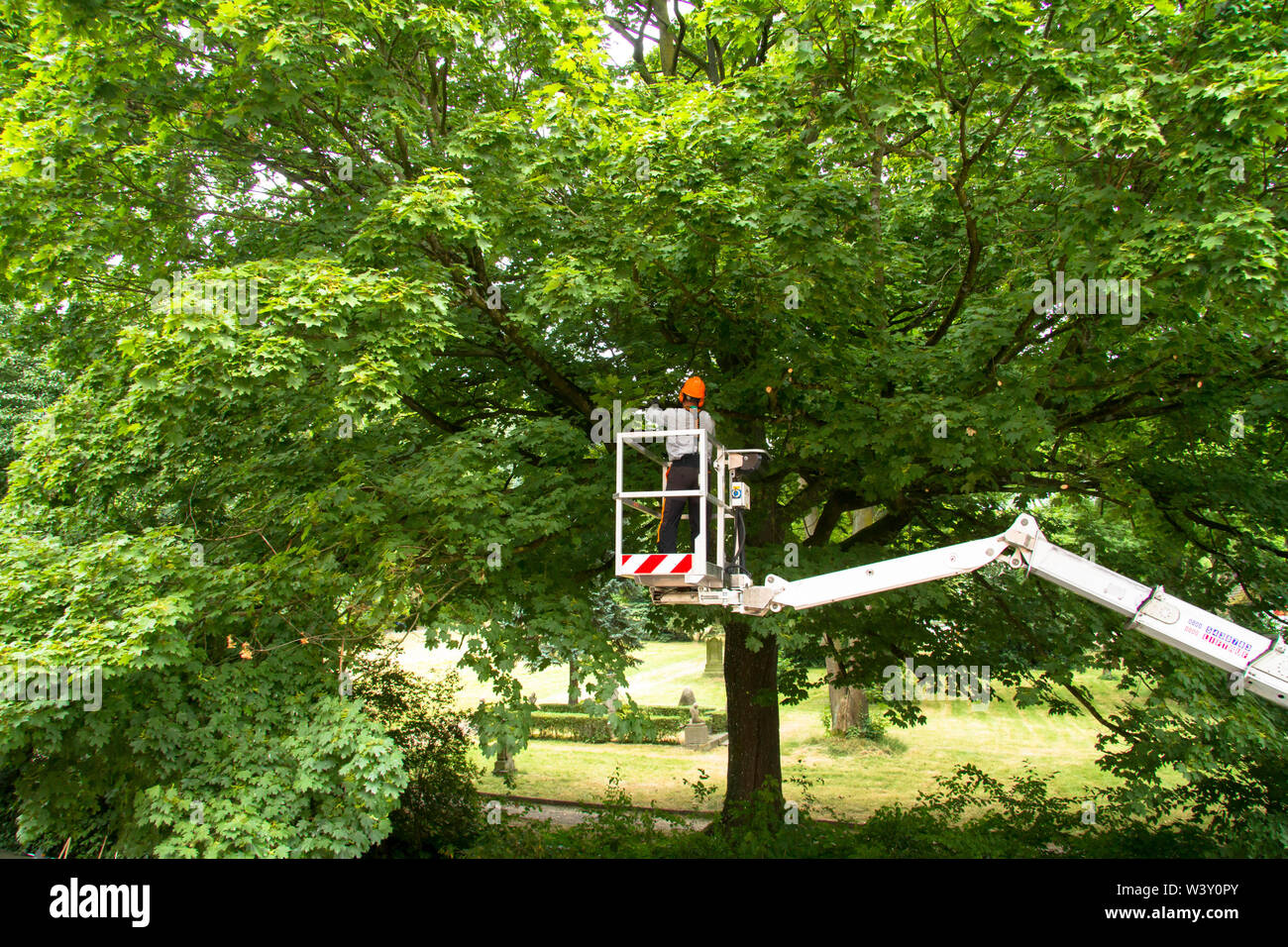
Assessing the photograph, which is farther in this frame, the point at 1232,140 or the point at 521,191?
the point at 521,191

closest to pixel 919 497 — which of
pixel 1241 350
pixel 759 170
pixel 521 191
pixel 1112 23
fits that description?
pixel 1241 350

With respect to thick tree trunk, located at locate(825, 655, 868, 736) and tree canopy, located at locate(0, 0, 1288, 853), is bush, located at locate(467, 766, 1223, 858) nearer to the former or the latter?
tree canopy, located at locate(0, 0, 1288, 853)

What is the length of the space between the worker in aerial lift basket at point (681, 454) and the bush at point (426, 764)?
7.96 metres

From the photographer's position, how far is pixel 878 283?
31.7ft

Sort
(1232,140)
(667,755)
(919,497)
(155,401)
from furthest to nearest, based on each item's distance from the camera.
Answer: (667,755) → (919,497) → (155,401) → (1232,140)

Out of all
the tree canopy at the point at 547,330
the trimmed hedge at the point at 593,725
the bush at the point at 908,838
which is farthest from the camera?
the trimmed hedge at the point at 593,725

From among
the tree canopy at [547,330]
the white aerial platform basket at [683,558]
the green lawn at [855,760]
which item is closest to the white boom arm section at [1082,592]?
the white aerial platform basket at [683,558]

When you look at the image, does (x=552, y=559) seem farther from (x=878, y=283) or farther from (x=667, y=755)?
(x=667, y=755)

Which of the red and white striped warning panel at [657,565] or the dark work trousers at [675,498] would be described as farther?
the dark work trousers at [675,498]

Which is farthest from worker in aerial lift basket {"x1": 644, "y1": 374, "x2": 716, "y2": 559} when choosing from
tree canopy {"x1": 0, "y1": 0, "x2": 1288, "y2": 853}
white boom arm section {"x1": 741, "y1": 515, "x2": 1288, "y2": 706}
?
tree canopy {"x1": 0, "y1": 0, "x2": 1288, "y2": 853}

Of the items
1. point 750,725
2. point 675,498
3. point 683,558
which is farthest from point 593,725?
point 683,558

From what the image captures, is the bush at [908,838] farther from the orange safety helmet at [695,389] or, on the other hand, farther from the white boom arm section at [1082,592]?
the orange safety helmet at [695,389]

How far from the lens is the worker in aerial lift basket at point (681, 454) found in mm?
6191

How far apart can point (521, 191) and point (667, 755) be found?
16950 mm
